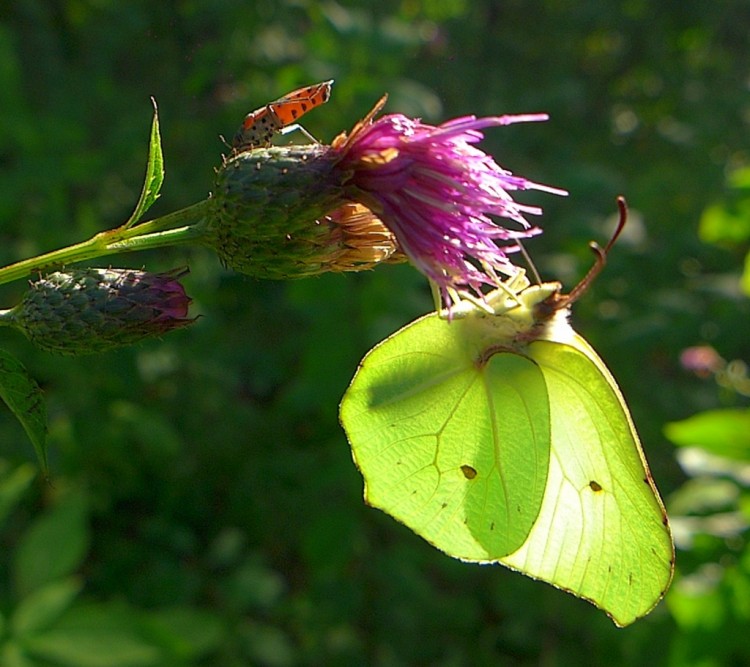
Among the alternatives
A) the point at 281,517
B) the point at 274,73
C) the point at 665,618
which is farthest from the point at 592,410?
the point at 274,73

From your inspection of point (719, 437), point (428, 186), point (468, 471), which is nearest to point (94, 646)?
point (468, 471)

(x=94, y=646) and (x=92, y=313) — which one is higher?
(x=92, y=313)

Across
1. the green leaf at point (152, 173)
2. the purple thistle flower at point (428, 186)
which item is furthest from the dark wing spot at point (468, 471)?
the green leaf at point (152, 173)

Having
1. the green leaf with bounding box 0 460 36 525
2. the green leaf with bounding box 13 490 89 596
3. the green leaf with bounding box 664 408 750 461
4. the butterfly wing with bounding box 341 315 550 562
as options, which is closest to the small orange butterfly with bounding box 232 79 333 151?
the butterfly wing with bounding box 341 315 550 562

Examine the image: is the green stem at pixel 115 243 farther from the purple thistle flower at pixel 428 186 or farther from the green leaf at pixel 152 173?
the purple thistle flower at pixel 428 186

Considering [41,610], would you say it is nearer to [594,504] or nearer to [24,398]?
[24,398]

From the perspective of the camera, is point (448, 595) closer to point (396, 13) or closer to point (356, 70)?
point (356, 70)
